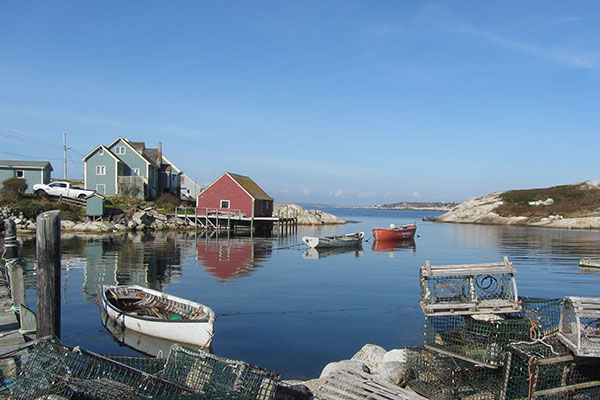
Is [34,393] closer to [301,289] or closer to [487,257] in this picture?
[301,289]

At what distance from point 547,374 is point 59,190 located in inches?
2066

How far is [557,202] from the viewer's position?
9494 cm

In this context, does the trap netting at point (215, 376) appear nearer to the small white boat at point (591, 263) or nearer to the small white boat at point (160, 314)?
the small white boat at point (160, 314)

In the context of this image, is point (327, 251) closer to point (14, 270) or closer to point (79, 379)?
point (14, 270)

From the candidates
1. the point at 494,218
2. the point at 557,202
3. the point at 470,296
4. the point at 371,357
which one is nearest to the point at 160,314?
the point at 371,357

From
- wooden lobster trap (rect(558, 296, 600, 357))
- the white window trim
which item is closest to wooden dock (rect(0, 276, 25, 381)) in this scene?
wooden lobster trap (rect(558, 296, 600, 357))

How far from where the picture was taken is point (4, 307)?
12.0 meters

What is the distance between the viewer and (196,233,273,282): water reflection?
2688cm

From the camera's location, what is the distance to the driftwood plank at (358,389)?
7055 mm

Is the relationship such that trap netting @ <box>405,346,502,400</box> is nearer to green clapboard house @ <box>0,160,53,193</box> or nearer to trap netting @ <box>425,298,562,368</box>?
trap netting @ <box>425,298,562,368</box>

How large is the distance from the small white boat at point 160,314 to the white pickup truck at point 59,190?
38.9 metres

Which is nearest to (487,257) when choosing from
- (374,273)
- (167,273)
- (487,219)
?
(374,273)

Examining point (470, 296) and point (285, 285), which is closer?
point (470, 296)

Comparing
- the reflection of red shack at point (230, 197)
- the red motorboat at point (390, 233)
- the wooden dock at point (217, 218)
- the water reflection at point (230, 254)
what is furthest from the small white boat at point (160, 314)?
the reflection of red shack at point (230, 197)
